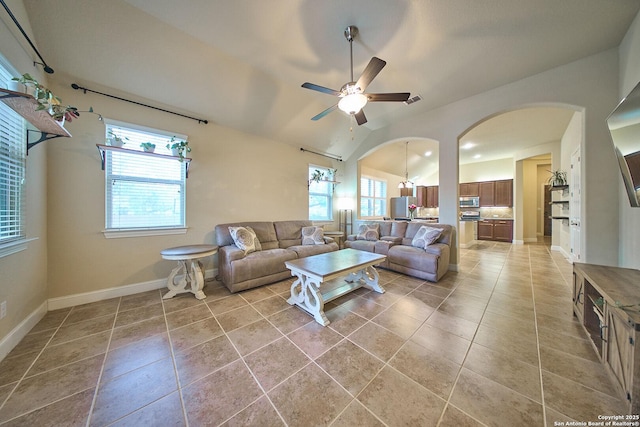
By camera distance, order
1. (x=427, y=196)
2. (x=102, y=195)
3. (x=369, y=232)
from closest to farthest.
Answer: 1. (x=102, y=195)
2. (x=369, y=232)
3. (x=427, y=196)

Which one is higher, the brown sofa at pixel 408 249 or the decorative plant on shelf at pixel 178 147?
the decorative plant on shelf at pixel 178 147

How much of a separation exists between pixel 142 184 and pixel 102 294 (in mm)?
1566

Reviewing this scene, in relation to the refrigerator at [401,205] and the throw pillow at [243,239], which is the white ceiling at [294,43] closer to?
the throw pillow at [243,239]

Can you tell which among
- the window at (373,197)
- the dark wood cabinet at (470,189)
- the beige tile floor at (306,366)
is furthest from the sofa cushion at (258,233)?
the dark wood cabinet at (470,189)

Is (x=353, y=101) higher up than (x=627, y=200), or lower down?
higher up

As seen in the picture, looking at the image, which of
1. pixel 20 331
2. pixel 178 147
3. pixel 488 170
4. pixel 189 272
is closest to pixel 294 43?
pixel 178 147

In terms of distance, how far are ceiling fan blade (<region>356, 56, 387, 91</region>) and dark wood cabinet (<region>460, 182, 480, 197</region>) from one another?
7.76 m

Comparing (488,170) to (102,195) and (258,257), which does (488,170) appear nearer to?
(258,257)

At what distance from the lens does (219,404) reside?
4.11 feet

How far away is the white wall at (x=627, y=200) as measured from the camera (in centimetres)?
206

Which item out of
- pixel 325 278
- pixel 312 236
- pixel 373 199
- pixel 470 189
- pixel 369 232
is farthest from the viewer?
pixel 470 189

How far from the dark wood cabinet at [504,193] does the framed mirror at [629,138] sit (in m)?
6.55

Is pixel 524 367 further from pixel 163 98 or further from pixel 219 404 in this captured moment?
pixel 163 98

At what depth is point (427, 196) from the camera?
871 centimetres
